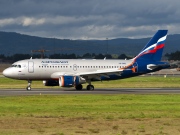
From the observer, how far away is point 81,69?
62469mm

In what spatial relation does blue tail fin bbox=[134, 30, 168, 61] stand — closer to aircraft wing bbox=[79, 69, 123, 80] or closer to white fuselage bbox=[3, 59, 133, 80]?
white fuselage bbox=[3, 59, 133, 80]

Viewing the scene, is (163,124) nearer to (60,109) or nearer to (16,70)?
(60,109)

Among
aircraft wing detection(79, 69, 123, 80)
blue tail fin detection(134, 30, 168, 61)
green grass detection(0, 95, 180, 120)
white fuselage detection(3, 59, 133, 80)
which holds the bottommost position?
green grass detection(0, 95, 180, 120)

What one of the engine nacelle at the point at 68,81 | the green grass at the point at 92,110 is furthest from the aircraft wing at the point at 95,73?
the green grass at the point at 92,110

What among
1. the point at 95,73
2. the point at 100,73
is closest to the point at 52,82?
the point at 95,73

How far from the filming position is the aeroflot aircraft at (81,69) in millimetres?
60156

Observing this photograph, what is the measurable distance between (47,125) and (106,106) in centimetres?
1097

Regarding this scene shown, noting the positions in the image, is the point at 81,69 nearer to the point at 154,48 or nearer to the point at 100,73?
the point at 100,73

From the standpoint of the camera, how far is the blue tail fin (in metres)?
66.4

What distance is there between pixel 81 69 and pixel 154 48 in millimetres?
10798

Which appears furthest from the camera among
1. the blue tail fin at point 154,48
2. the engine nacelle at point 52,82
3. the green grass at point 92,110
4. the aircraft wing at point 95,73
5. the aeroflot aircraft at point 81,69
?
the blue tail fin at point 154,48

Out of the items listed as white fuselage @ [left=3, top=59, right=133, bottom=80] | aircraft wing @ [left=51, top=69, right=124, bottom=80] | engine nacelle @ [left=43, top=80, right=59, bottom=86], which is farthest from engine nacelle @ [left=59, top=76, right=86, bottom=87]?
engine nacelle @ [left=43, top=80, right=59, bottom=86]

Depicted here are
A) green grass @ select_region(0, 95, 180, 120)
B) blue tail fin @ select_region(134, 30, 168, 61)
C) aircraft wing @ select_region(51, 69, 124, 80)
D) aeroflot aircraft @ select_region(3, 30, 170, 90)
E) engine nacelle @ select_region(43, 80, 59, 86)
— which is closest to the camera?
green grass @ select_region(0, 95, 180, 120)

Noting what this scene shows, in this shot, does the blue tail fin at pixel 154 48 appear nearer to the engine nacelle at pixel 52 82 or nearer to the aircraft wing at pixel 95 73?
the aircraft wing at pixel 95 73
